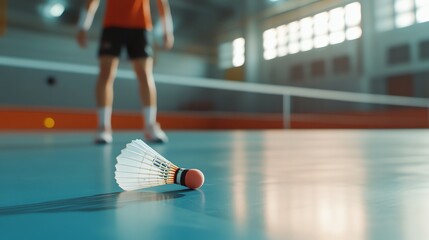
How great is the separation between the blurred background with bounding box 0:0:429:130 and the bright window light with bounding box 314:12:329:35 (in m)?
0.02

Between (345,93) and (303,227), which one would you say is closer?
(303,227)

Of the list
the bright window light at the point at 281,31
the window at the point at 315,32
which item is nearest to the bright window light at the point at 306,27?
the window at the point at 315,32

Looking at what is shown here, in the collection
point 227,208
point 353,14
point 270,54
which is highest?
point 353,14

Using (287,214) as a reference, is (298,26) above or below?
above

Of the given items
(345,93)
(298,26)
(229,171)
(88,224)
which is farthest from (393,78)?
(88,224)

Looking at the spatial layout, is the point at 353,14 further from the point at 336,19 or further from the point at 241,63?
the point at 241,63

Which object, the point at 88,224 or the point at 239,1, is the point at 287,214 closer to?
the point at 88,224

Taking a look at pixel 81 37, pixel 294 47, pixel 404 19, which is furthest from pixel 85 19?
pixel 294 47

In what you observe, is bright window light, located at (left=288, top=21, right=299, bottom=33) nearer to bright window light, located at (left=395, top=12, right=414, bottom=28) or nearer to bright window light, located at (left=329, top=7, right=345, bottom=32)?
bright window light, located at (left=329, top=7, right=345, bottom=32)

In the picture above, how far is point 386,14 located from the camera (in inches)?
244

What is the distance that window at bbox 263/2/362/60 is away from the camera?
6.55 metres

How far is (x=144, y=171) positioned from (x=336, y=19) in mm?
6879

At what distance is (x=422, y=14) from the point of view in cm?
579

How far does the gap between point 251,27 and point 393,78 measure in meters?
2.90
